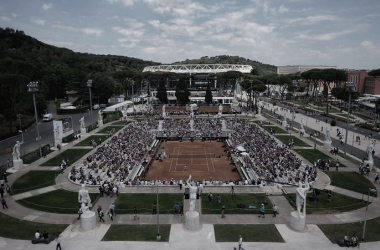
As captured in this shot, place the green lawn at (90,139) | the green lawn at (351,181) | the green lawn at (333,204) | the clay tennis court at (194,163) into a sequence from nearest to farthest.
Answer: the green lawn at (333,204)
the green lawn at (351,181)
the clay tennis court at (194,163)
the green lawn at (90,139)

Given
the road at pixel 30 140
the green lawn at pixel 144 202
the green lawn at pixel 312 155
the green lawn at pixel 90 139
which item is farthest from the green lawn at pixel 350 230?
the road at pixel 30 140

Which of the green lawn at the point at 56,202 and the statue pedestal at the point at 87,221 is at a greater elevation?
the statue pedestal at the point at 87,221

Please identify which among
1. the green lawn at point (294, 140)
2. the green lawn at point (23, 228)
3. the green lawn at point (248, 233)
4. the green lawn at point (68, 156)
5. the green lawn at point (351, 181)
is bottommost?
the green lawn at point (23, 228)

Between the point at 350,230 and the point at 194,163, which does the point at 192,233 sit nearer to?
the point at 350,230

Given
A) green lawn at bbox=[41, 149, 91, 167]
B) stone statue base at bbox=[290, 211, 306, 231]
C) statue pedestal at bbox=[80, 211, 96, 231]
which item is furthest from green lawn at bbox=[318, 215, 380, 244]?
green lawn at bbox=[41, 149, 91, 167]

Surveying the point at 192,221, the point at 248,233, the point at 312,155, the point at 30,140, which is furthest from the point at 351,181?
the point at 30,140

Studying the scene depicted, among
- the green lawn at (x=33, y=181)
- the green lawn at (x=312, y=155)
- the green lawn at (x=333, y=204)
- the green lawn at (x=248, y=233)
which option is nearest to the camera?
the green lawn at (x=248, y=233)

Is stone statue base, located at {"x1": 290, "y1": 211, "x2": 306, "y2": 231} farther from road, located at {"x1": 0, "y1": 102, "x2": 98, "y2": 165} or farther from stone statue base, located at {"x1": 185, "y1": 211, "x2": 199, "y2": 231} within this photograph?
road, located at {"x1": 0, "y1": 102, "x2": 98, "y2": 165}

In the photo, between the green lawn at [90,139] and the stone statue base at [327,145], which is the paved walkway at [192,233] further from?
the green lawn at [90,139]
